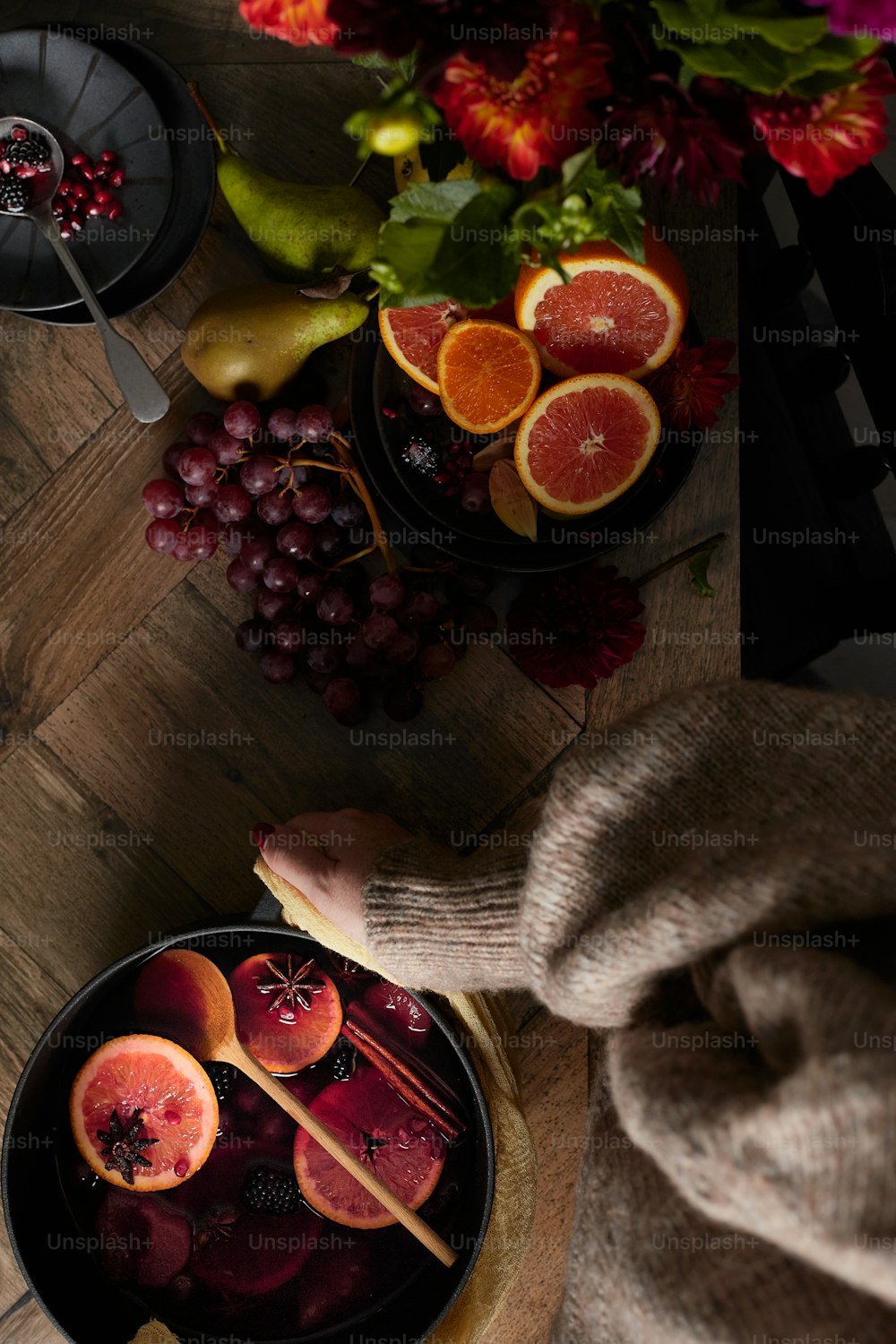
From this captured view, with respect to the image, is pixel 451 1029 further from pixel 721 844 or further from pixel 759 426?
pixel 759 426

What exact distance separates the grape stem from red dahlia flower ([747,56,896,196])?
528mm

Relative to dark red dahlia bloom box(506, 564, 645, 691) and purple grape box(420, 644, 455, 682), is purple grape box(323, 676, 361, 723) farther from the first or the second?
dark red dahlia bloom box(506, 564, 645, 691)

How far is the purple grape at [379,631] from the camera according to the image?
950 millimetres

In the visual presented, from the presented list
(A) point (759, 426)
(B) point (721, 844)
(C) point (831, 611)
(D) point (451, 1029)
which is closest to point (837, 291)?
(A) point (759, 426)

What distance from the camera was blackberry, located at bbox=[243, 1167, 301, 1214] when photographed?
3.13 feet

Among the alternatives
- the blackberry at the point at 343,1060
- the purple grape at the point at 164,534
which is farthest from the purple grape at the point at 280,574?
the blackberry at the point at 343,1060

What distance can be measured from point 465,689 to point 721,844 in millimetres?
490

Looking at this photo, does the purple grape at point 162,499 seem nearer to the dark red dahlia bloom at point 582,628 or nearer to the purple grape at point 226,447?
the purple grape at point 226,447

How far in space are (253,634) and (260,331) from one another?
0.99 ft

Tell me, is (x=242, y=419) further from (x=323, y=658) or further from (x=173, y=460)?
(x=323, y=658)

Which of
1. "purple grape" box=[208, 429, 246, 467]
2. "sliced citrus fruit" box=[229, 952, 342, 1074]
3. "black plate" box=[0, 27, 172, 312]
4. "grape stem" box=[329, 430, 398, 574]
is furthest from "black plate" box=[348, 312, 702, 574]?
"sliced citrus fruit" box=[229, 952, 342, 1074]

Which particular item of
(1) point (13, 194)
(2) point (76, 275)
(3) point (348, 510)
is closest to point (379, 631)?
(3) point (348, 510)

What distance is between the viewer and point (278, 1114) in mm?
970

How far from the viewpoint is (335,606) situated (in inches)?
37.9
